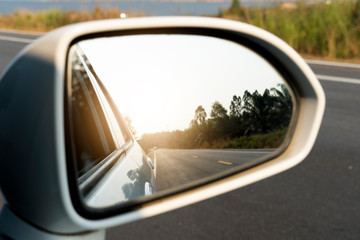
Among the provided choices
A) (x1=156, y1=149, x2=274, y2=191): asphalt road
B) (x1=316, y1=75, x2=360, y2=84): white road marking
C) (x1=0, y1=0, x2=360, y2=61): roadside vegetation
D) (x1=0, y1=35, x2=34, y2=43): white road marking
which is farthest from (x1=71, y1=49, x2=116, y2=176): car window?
(x1=0, y1=35, x2=34, y2=43): white road marking

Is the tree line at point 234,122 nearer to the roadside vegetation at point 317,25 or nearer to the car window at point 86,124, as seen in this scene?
the car window at point 86,124

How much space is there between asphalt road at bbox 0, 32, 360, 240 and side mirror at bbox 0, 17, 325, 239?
185cm

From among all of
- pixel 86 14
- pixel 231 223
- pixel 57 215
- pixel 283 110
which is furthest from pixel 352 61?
pixel 86 14

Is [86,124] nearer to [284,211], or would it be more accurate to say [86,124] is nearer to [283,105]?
[283,105]

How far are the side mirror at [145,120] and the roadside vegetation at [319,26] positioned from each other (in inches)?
433

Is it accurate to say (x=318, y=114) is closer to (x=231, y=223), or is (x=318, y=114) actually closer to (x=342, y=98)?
(x=231, y=223)

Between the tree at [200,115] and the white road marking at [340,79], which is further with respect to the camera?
the white road marking at [340,79]

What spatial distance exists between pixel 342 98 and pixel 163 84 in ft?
22.7

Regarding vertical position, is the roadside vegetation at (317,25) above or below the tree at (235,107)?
above

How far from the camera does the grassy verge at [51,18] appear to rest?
19719 millimetres

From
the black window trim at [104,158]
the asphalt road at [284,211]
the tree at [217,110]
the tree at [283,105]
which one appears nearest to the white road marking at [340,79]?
the asphalt road at [284,211]

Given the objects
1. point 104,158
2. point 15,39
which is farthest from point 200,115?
point 15,39

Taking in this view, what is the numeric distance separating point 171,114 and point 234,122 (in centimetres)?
26

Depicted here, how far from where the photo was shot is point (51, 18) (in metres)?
22.4
